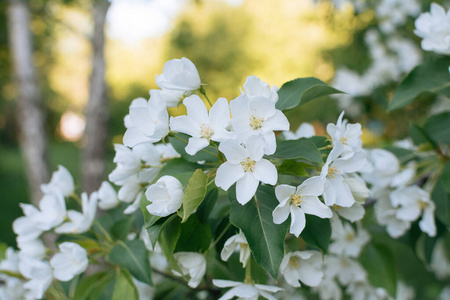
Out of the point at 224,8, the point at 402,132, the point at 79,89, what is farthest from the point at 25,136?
the point at 79,89

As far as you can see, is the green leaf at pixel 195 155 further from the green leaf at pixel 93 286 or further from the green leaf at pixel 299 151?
the green leaf at pixel 93 286

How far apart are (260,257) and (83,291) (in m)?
0.69

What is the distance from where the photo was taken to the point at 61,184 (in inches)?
52.8

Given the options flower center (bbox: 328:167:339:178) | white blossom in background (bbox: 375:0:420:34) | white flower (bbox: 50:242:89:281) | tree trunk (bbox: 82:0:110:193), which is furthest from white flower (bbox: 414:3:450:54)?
tree trunk (bbox: 82:0:110:193)

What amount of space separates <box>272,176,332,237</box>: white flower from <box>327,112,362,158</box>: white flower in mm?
132

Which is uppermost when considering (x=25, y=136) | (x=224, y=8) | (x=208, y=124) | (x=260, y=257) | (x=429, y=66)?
(x=208, y=124)

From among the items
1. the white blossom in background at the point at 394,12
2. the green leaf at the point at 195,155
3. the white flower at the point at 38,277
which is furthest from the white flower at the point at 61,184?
the white blossom in background at the point at 394,12

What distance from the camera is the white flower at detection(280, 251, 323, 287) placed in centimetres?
101

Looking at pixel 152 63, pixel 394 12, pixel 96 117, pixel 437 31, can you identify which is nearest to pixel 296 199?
pixel 437 31

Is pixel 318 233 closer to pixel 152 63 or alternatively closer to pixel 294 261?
pixel 294 261

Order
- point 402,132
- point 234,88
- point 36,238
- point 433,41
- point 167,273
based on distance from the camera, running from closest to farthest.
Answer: point 433,41 < point 36,238 < point 167,273 < point 402,132 < point 234,88

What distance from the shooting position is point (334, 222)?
3.35ft

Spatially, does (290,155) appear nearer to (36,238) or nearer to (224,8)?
(36,238)

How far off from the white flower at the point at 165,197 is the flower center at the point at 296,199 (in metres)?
0.24
